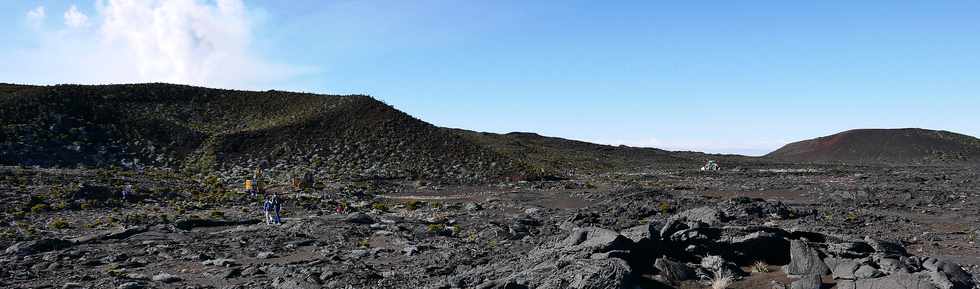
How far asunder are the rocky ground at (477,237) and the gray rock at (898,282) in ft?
0.11

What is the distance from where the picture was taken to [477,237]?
24516mm

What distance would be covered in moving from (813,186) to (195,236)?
44556mm

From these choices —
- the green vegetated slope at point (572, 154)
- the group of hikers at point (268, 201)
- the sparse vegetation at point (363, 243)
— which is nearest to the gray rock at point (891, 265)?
the sparse vegetation at point (363, 243)

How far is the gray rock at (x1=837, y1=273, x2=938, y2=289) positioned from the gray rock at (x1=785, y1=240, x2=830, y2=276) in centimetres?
151

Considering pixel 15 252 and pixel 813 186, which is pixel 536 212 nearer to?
pixel 15 252

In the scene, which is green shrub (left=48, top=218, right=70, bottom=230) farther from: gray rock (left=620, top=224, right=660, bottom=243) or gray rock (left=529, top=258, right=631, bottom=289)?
gray rock (left=620, top=224, right=660, bottom=243)

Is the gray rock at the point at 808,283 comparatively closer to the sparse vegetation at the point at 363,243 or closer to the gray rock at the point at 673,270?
the gray rock at the point at 673,270

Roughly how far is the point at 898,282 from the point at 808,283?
1.67 m

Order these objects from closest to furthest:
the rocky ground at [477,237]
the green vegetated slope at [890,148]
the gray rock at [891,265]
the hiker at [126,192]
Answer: the gray rock at [891,265] → the rocky ground at [477,237] → the hiker at [126,192] → the green vegetated slope at [890,148]

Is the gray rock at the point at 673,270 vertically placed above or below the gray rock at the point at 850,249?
below

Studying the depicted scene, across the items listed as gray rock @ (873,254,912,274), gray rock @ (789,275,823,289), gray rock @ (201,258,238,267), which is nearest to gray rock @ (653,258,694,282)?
gray rock @ (789,275,823,289)

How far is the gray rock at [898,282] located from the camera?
1153 centimetres

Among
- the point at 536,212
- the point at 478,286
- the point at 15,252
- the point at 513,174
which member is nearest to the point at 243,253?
the point at 15,252

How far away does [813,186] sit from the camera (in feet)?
157
